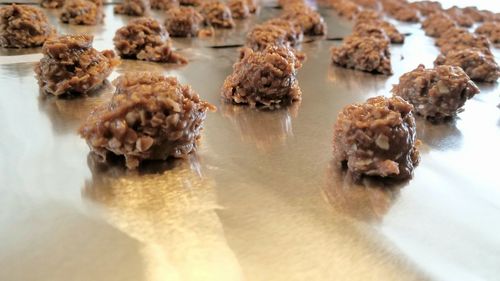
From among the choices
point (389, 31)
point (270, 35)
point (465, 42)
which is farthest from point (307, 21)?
point (465, 42)

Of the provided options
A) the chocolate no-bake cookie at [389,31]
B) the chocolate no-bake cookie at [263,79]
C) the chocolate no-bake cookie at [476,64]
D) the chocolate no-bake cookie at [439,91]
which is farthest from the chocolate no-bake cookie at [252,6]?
the chocolate no-bake cookie at [439,91]

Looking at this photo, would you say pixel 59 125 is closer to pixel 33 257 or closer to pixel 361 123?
pixel 33 257

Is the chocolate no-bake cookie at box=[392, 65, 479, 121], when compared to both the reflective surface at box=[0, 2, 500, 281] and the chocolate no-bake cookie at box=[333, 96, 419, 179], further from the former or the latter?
the chocolate no-bake cookie at box=[333, 96, 419, 179]

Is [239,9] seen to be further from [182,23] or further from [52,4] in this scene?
[52,4]

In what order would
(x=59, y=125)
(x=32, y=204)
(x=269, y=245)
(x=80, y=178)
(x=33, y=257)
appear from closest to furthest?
(x=33, y=257) < (x=269, y=245) < (x=32, y=204) < (x=80, y=178) < (x=59, y=125)

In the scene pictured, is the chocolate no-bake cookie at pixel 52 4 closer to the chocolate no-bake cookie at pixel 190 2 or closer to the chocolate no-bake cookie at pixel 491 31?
the chocolate no-bake cookie at pixel 190 2

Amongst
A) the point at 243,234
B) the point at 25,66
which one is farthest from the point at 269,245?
the point at 25,66
